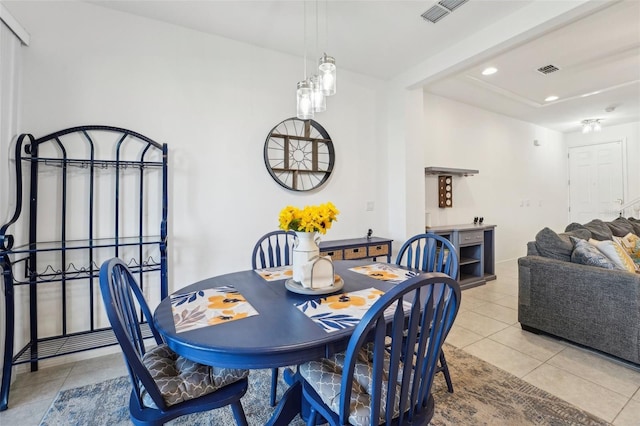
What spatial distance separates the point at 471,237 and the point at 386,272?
111 inches

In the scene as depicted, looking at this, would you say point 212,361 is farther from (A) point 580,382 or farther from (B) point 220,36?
(B) point 220,36

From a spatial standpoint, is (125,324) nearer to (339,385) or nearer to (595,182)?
(339,385)

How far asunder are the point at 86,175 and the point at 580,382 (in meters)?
3.90

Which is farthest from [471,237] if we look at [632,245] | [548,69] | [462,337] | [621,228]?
[548,69]

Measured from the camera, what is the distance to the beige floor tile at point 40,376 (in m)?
1.95

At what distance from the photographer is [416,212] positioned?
368 cm

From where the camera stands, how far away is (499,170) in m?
5.36

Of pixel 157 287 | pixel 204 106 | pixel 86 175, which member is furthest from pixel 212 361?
pixel 204 106

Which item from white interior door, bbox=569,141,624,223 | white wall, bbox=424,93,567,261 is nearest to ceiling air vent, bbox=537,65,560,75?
white wall, bbox=424,93,567,261

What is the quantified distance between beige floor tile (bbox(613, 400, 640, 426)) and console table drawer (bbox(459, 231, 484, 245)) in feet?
7.65

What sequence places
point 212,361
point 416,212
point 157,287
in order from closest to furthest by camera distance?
point 212,361 → point 157,287 → point 416,212

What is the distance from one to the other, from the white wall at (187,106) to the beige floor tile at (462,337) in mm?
1517

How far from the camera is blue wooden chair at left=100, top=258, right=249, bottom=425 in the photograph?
0.98 metres

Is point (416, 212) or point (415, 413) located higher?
point (416, 212)
